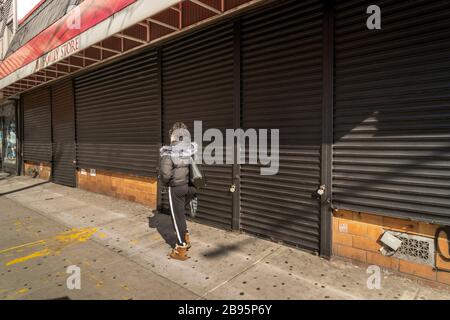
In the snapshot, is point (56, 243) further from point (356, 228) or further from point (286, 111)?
point (356, 228)

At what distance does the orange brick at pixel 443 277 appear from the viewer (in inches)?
129

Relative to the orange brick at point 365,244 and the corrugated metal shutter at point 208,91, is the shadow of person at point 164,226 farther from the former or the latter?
the orange brick at point 365,244

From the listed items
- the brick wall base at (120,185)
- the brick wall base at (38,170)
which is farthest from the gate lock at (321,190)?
the brick wall base at (38,170)

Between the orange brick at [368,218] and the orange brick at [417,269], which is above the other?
the orange brick at [368,218]

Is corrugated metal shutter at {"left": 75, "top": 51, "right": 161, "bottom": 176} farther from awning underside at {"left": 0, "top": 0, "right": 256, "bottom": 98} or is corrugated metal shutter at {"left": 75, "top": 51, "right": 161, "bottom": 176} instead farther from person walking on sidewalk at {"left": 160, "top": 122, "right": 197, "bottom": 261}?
person walking on sidewalk at {"left": 160, "top": 122, "right": 197, "bottom": 261}

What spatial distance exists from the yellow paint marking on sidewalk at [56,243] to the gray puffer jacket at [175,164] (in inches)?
91.1

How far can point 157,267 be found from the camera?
12.8ft

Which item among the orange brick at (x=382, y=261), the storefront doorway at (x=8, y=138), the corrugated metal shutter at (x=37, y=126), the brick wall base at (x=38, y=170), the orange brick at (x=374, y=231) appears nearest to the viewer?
the orange brick at (x=382, y=261)

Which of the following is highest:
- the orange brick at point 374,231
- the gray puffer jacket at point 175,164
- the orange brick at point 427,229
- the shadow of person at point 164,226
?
the gray puffer jacket at point 175,164

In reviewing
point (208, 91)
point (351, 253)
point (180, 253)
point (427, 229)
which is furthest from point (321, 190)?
point (208, 91)

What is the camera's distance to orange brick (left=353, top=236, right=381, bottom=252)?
3.77m

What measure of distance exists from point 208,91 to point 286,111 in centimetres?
188
